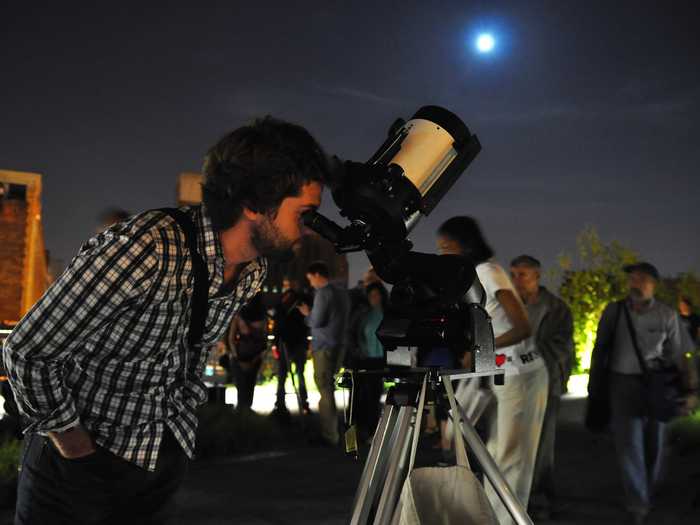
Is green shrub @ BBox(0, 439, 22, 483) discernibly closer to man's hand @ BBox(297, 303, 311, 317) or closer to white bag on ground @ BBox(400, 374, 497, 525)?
man's hand @ BBox(297, 303, 311, 317)

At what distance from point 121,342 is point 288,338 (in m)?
7.26

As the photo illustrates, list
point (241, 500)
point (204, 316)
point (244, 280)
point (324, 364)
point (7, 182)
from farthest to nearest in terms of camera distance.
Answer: point (7, 182) < point (324, 364) < point (241, 500) < point (244, 280) < point (204, 316)

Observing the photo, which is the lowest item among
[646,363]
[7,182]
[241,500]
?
[241,500]

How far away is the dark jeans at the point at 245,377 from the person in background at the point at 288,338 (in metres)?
0.41

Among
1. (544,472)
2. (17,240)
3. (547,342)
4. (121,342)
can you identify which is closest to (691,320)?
(547,342)

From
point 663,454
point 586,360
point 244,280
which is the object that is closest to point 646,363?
point 663,454

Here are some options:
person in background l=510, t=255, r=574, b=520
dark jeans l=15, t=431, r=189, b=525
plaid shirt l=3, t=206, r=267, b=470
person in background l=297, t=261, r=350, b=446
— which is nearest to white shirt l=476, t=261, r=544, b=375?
person in background l=510, t=255, r=574, b=520

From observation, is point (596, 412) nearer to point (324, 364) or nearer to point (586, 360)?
point (324, 364)

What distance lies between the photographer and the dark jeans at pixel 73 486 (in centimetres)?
189

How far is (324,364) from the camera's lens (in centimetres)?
759

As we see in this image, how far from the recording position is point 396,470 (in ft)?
6.66

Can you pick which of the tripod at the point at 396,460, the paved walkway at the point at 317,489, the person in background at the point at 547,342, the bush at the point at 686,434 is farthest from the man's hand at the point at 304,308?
the tripod at the point at 396,460

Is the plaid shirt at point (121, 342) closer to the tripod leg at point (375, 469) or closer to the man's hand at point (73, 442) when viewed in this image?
the man's hand at point (73, 442)

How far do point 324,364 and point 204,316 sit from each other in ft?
18.7
